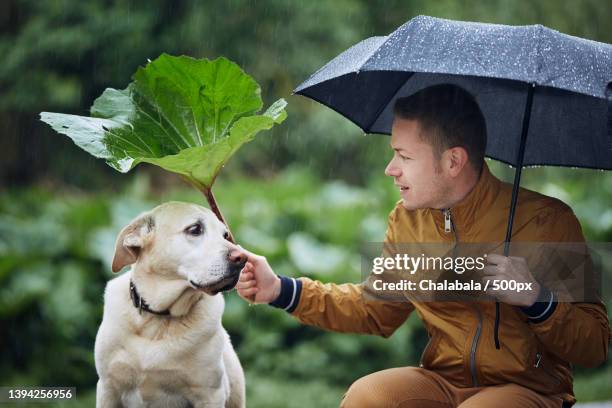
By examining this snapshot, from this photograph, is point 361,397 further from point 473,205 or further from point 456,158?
point 456,158

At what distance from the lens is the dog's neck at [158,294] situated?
8.45 feet

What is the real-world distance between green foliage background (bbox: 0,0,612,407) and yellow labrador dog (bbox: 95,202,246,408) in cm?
269

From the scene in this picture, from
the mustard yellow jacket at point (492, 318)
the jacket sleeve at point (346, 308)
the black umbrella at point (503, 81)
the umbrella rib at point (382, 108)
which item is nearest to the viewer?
the black umbrella at point (503, 81)

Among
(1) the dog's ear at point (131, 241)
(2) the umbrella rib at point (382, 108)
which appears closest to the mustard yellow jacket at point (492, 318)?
(2) the umbrella rib at point (382, 108)

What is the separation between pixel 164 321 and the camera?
260 cm

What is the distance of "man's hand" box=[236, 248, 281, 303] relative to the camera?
2.86 metres

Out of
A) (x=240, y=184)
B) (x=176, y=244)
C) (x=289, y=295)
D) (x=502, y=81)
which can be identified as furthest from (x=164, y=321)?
(x=240, y=184)

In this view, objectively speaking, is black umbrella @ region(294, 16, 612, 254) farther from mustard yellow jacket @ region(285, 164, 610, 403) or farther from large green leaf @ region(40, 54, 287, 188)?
large green leaf @ region(40, 54, 287, 188)

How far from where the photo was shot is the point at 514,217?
2.85 m

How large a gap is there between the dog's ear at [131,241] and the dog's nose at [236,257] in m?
0.29

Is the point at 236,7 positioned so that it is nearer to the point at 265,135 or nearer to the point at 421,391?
the point at 265,135

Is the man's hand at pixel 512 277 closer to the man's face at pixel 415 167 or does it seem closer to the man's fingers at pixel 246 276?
the man's face at pixel 415 167

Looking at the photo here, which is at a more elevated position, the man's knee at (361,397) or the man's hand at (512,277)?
the man's hand at (512,277)

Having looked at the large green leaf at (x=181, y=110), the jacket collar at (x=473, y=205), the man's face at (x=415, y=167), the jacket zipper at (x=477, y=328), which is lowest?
the jacket zipper at (x=477, y=328)
